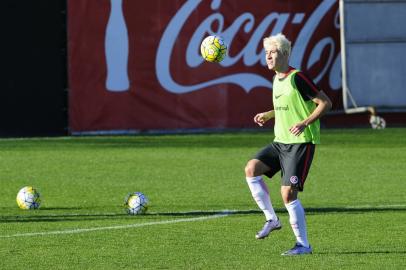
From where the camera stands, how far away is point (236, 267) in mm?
10258

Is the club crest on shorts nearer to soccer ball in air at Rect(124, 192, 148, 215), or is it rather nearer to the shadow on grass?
the shadow on grass

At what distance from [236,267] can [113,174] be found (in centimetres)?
973

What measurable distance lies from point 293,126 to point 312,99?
1.19 feet

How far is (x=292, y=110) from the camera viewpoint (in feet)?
36.8

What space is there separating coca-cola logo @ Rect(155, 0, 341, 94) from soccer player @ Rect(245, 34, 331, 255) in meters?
17.2

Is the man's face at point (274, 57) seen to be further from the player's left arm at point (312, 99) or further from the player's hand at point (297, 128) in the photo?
the player's hand at point (297, 128)

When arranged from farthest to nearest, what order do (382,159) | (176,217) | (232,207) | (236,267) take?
(382,159) < (232,207) < (176,217) < (236,267)

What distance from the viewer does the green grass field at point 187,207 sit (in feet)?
35.7

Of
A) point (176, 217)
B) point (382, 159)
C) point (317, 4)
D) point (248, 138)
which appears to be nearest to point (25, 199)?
point (176, 217)

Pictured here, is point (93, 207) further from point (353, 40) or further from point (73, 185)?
point (353, 40)

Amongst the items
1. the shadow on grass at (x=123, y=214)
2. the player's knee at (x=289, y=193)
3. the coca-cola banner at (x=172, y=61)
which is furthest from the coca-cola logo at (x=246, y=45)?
the player's knee at (x=289, y=193)

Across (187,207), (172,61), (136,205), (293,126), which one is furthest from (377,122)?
(293,126)

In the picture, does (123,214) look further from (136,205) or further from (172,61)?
(172,61)

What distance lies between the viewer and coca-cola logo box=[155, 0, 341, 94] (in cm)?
→ 2859
